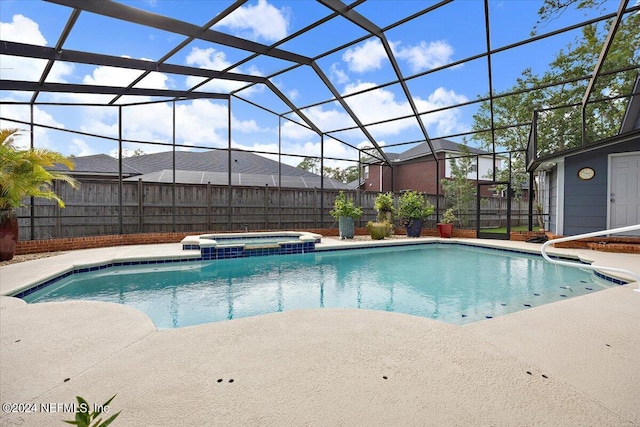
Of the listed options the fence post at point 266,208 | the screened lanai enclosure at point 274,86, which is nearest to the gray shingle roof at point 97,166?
the screened lanai enclosure at point 274,86

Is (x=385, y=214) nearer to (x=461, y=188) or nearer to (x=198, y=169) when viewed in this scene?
(x=461, y=188)

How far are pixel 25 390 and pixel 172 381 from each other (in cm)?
75

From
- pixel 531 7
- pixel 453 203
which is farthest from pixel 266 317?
pixel 453 203

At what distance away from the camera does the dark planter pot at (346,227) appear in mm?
10252

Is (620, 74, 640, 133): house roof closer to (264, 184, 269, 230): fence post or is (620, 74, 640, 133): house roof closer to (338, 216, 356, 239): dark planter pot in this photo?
(338, 216, 356, 239): dark planter pot

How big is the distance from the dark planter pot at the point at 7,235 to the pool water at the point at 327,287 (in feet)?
5.56

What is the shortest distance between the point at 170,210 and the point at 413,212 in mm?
7596

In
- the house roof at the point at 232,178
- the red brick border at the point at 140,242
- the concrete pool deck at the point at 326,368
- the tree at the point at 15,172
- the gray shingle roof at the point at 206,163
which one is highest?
the gray shingle roof at the point at 206,163

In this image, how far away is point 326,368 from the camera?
1969mm

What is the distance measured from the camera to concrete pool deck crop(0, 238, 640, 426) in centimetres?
155

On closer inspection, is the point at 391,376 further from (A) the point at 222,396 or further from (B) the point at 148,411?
(B) the point at 148,411

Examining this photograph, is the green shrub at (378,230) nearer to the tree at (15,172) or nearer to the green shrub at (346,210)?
the green shrub at (346,210)

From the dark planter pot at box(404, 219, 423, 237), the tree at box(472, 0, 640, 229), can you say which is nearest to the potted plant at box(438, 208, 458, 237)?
the dark planter pot at box(404, 219, 423, 237)

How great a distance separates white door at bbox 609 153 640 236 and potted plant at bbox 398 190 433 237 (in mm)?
4641
